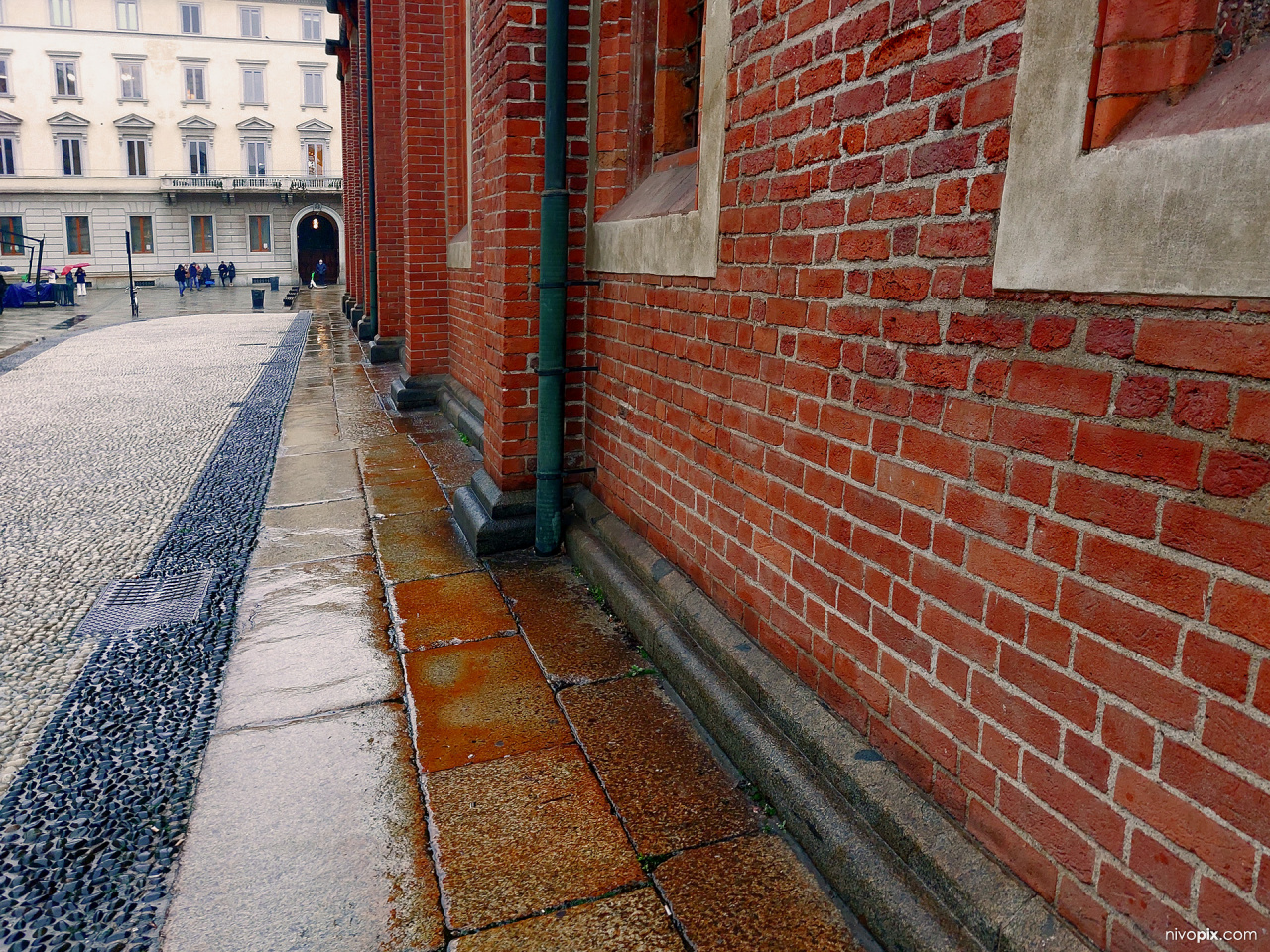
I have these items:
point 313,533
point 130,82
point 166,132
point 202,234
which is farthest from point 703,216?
point 130,82

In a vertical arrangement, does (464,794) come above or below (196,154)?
below

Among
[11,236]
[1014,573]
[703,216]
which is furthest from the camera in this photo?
[11,236]

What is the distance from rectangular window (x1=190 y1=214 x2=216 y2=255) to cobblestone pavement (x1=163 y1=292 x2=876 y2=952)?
156 feet

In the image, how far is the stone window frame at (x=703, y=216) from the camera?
276 cm

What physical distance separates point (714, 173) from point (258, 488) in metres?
4.10

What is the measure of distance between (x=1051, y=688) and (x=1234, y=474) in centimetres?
53

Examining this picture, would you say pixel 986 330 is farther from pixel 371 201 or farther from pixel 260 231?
pixel 260 231

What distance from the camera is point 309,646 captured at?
3.37 metres

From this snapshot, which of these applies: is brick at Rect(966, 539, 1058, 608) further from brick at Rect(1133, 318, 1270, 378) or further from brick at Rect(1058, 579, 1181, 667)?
brick at Rect(1133, 318, 1270, 378)

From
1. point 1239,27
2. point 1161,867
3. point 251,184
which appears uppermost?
point 251,184

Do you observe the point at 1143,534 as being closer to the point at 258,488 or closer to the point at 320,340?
the point at 258,488

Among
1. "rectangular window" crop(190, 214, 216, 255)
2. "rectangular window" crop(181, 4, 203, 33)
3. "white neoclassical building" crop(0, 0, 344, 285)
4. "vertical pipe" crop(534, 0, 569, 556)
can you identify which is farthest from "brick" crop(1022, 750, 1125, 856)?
"rectangular window" crop(181, 4, 203, 33)

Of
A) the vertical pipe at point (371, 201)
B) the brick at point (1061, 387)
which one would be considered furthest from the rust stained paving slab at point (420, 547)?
the vertical pipe at point (371, 201)

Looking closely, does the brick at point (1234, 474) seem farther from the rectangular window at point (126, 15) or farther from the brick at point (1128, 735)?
the rectangular window at point (126, 15)
